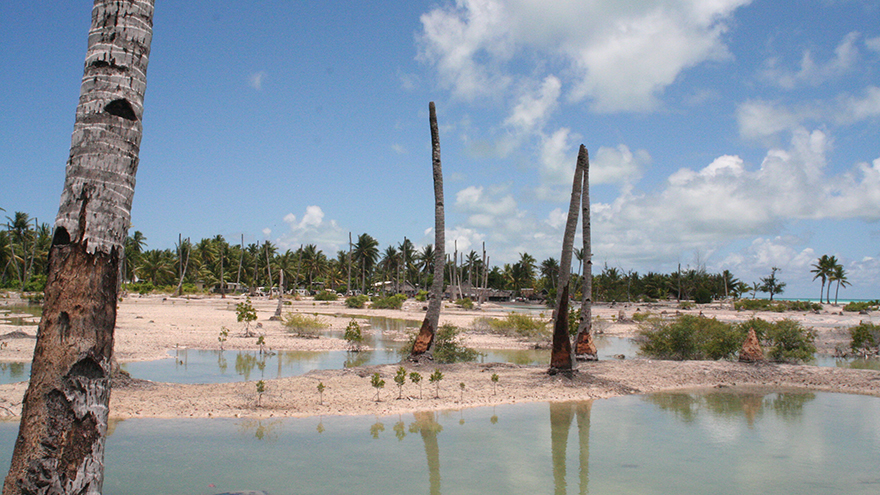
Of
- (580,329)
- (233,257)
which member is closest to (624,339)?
(580,329)

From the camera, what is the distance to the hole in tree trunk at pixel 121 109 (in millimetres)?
4441

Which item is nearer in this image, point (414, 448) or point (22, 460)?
point (22, 460)

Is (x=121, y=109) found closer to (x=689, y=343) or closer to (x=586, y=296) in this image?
(x=586, y=296)

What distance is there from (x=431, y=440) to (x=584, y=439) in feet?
9.94

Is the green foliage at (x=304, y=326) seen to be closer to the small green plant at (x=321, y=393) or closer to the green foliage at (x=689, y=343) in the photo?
the small green plant at (x=321, y=393)

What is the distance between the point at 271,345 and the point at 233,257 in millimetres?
70792

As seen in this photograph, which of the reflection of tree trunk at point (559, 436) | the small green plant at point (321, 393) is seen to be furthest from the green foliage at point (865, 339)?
the small green plant at point (321, 393)

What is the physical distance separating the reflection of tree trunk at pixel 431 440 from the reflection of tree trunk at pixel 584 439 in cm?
215

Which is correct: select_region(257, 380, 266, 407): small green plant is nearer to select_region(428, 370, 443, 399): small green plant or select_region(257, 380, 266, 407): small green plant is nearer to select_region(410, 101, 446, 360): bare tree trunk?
select_region(428, 370, 443, 399): small green plant

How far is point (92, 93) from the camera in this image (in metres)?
4.44

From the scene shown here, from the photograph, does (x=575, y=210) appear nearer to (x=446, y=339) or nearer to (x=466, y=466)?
(x=446, y=339)

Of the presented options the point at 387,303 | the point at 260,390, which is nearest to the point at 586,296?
the point at 260,390

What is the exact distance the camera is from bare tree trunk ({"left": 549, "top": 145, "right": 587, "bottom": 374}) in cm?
1491

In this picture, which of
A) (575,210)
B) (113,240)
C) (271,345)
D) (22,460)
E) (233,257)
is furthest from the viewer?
(233,257)
